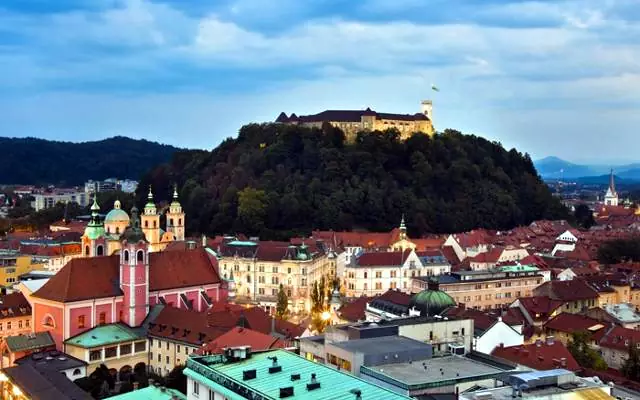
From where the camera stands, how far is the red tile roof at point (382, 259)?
212 ft

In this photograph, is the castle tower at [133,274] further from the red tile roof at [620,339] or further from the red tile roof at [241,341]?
the red tile roof at [620,339]

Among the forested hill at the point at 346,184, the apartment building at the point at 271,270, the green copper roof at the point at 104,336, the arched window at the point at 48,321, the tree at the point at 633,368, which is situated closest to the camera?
the tree at the point at 633,368

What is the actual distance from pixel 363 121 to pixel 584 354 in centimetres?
7497

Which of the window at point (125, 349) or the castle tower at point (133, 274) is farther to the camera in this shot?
the castle tower at point (133, 274)

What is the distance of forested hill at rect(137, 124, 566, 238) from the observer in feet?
291

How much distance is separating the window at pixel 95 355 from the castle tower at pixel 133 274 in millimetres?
3058

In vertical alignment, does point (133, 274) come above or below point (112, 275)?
above

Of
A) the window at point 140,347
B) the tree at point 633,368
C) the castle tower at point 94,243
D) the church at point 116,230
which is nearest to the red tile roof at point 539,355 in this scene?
the tree at point 633,368

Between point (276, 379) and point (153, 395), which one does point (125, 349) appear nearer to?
point (153, 395)

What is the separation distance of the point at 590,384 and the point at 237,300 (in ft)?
143

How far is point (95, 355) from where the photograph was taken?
39750 mm

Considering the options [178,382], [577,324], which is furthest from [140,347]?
[577,324]

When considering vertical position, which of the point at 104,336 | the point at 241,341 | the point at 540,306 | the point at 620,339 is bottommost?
the point at 104,336

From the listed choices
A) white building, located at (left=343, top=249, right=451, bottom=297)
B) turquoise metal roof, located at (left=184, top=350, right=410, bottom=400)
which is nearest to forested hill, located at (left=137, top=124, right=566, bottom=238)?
white building, located at (left=343, top=249, right=451, bottom=297)
